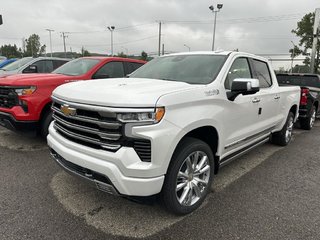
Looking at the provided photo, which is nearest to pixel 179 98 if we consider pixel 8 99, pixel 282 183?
pixel 282 183

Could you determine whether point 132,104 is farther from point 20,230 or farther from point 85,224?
point 20,230

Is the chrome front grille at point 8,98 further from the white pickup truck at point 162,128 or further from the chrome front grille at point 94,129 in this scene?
the chrome front grille at point 94,129

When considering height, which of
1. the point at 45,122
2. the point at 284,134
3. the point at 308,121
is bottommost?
the point at 308,121

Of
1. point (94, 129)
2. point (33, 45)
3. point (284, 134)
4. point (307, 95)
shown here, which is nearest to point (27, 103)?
point (94, 129)

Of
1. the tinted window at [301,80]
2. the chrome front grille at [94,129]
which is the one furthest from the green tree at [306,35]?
the chrome front grille at [94,129]

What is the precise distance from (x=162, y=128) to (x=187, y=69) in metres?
1.50

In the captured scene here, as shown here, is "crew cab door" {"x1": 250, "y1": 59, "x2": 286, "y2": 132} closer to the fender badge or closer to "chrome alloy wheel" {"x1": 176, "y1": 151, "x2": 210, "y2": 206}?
the fender badge

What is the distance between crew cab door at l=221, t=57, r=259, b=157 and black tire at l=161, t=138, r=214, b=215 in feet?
1.53

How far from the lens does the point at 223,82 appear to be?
312 centimetres

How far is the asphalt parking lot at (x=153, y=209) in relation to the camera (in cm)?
253

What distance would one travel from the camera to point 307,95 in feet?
23.0

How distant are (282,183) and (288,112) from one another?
2.11 meters

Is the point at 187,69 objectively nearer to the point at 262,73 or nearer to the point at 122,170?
the point at 262,73

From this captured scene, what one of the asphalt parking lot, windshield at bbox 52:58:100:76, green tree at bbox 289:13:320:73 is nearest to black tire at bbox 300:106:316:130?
the asphalt parking lot
